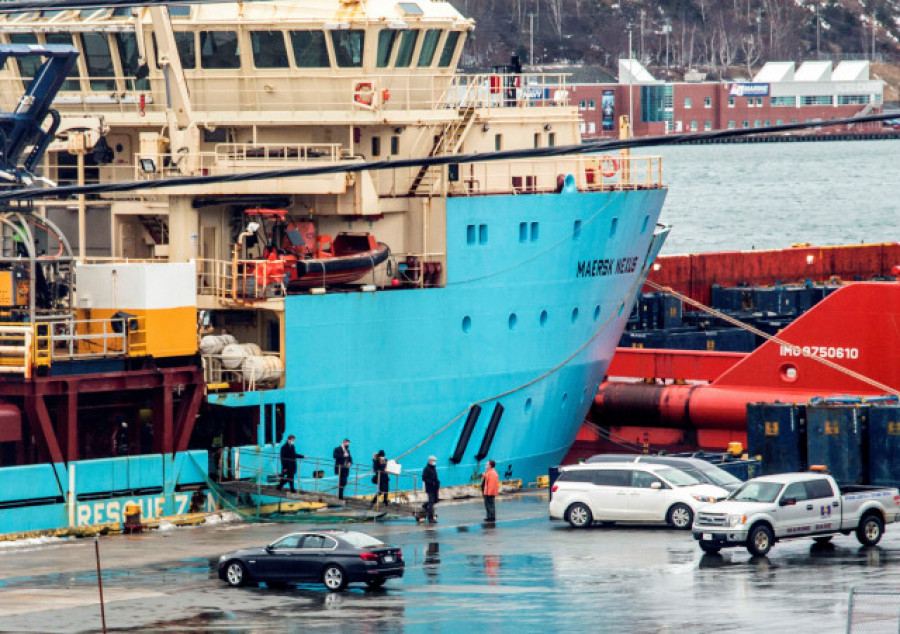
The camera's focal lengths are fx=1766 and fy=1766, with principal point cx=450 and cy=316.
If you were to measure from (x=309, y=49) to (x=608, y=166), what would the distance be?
6.87 meters

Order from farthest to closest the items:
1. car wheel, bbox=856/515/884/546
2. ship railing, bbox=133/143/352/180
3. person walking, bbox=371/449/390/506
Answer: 1. ship railing, bbox=133/143/352/180
2. person walking, bbox=371/449/390/506
3. car wheel, bbox=856/515/884/546

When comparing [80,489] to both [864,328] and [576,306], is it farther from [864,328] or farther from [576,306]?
[864,328]

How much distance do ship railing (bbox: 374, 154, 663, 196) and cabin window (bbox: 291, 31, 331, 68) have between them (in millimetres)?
2298

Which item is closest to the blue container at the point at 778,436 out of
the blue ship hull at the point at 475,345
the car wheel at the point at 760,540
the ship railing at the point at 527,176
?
the blue ship hull at the point at 475,345

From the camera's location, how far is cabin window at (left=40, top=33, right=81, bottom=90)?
33.1m

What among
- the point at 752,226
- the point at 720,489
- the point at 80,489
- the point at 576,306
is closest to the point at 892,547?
the point at 720,489

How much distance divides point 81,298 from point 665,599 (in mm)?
11853

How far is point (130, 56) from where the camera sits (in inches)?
1292

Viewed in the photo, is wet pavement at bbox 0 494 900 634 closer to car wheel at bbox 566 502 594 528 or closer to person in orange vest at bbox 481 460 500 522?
car wheel at bbox 566 502 594 528

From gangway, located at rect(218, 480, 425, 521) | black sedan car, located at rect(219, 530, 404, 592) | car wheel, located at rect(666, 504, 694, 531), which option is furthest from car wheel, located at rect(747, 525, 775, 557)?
gangway, located at rect(218, 480, 425, 521)

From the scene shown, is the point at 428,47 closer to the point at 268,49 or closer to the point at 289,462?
the point at 268,49

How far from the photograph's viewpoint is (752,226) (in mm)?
127250

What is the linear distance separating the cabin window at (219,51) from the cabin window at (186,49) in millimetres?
154

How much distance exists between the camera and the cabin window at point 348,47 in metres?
31.9
